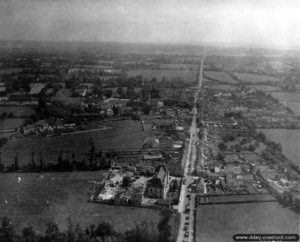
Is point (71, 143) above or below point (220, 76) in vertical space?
below

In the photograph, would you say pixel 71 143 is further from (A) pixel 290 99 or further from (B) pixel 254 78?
(B) pixel 254 78

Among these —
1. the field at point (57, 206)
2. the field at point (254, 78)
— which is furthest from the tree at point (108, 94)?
the field at point (57, 206)

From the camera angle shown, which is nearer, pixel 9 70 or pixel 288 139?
pixel 288 139

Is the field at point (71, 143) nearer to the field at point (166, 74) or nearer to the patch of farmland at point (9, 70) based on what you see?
the field at point (166, 74)

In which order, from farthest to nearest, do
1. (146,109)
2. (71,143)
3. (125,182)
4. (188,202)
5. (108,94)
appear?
(108,94) → (146,109) → (71,143) → (125,182) → (188,202)

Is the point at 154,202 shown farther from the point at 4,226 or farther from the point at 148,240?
the point at 4,226

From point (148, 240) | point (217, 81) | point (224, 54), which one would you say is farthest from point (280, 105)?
point (224, 54)

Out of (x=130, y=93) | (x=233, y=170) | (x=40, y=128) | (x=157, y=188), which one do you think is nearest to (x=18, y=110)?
(x=40, y=128)

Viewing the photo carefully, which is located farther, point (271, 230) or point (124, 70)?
point (124, 70)
